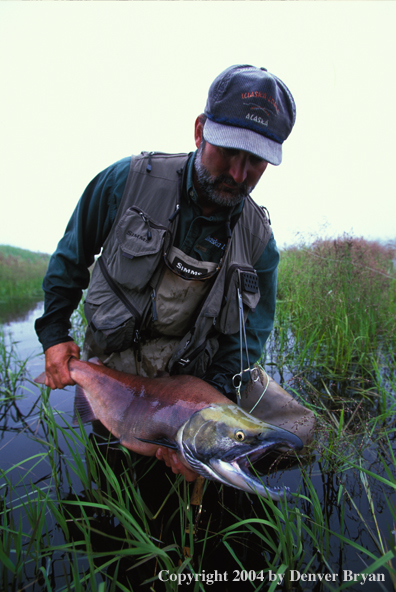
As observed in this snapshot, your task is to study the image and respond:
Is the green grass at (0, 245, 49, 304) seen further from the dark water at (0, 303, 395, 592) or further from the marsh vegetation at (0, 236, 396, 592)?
the dark water at (0, 303, 395, 592)

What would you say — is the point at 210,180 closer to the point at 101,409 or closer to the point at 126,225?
the point at 126,225

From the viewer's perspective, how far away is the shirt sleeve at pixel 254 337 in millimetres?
2673

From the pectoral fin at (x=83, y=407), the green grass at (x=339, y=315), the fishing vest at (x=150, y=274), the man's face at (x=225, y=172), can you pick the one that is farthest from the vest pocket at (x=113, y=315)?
the green grass at (x=339, y=315)

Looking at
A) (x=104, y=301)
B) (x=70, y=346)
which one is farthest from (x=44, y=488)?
(x=104, y=301)

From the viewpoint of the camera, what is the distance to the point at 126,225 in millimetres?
2293

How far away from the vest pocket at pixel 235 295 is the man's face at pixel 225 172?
0.50m

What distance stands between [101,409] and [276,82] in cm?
242

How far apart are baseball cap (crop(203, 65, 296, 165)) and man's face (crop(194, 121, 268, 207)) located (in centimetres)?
9

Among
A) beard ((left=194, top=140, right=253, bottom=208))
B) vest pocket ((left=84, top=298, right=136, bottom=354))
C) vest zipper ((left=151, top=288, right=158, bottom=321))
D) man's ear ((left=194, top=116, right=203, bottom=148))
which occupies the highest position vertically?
man's ear ((left=194, top=116, right=203, bottom=148))

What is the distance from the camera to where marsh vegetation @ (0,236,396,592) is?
1561 mm

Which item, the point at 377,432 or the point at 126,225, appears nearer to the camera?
the point at 126,225

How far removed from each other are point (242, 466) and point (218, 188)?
172 cm

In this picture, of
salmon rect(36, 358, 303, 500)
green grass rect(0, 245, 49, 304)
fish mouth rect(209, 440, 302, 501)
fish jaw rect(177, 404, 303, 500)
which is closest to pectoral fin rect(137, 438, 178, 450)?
salmon rect(36, 358, 303, 500)

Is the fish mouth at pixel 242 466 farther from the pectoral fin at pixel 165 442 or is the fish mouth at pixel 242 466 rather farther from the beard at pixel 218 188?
the beard at pixel 218 188
